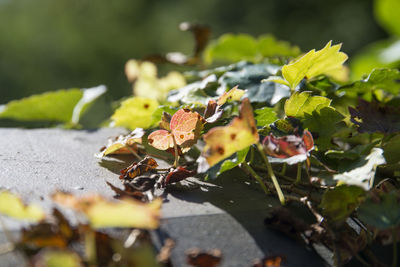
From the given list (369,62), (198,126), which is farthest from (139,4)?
(198,126)

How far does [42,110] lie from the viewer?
915mm

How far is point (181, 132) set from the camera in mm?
509

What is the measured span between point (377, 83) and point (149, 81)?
0.49 m

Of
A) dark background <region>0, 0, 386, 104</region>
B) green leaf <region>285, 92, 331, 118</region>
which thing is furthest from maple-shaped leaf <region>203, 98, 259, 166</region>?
dark background <region>0, 0, 386, 104</region>

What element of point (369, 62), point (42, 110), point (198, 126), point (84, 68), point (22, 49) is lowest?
point (84, 68)

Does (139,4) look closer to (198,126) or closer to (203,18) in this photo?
(203,18)

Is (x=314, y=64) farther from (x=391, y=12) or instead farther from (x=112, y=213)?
(x=391, y=12)

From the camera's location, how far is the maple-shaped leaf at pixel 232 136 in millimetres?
386

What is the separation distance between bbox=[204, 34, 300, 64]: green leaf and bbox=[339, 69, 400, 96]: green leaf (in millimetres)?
284

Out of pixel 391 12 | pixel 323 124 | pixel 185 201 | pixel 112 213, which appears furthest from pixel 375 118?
pixel 391 12

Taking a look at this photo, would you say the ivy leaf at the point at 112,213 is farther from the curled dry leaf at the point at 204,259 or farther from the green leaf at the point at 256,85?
the green leaf at the point at 256,85

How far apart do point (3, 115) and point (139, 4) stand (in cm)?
416

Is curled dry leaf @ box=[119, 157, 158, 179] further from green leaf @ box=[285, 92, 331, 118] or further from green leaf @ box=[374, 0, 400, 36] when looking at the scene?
green leaf @ box=[374, 0, 400, 36]

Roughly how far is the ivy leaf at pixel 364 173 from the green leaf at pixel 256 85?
200 millimetres
